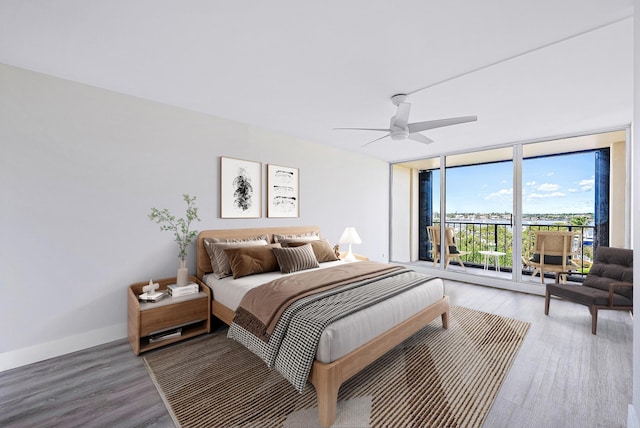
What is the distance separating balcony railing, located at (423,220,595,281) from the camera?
15.2 feet

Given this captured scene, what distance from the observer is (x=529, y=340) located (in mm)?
2746

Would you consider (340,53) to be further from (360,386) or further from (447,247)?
(447,247)

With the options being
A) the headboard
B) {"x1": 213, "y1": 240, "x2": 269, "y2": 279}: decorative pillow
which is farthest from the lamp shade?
{"x1": 213, "y1": 240, "x2": 269, "y2": 279}: decorative pillow

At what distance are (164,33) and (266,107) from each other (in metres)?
1.36

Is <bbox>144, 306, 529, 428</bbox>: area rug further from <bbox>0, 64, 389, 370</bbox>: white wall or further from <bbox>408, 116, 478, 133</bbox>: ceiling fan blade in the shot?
<bbox>408, 116, 478, 133</bbox>: ceiling fan blade

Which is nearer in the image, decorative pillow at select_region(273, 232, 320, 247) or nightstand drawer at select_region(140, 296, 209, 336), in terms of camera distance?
nightstand drawer at select_region(140, 296, 209, 336)

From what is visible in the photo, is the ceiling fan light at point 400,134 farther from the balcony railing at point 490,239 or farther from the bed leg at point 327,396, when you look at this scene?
the balcony railing at point 490,239

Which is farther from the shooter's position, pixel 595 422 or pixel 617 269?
pixel 617 269

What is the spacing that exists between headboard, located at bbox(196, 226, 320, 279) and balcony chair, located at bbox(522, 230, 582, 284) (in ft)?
12.9

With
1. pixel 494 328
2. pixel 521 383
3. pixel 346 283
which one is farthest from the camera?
pixel 494 328

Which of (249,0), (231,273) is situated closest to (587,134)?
(249,0)

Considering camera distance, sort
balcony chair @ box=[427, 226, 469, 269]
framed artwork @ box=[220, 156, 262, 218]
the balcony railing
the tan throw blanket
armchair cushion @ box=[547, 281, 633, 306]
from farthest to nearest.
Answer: balcony chair @ box=[427, 226, 469, 269] < the balcony railing < framed artwork @ box=[220, 156, 262, 218] < armchair cushion @ box=[547, 281, 633, 306] < the tan throw blanket

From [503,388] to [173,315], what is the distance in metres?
2.96

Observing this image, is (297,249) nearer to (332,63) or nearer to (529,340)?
(332,63)
